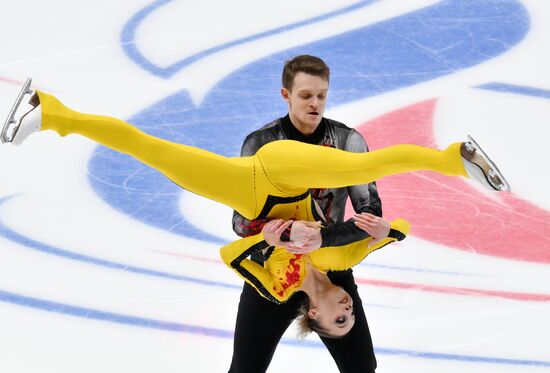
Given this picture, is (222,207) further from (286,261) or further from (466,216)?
(286,261)

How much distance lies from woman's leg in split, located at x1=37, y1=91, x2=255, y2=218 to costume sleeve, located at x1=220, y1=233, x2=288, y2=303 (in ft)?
0.42

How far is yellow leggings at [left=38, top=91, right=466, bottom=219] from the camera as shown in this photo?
333 cm

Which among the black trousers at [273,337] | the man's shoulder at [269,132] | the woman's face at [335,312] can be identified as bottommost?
the black trousers at [273,337]

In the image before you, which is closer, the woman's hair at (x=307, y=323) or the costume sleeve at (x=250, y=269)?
the costume sleeve at (x=250, y=269)

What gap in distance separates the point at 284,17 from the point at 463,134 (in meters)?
2.11

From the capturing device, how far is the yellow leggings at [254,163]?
10.9ft

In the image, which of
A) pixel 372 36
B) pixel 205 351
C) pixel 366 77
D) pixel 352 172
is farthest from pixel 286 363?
pixel 372 36

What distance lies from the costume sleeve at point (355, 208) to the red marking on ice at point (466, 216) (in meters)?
1.59

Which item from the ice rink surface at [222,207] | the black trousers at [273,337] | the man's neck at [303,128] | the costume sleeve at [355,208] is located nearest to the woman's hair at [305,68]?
the man's neck at [303,128]

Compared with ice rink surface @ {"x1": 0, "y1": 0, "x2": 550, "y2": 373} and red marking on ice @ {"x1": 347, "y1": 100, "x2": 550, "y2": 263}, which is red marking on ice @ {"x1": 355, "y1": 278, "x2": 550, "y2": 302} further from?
red marking on ice @ {"x1": 347, "y1": 100, "x2": 550, "y2": 263}

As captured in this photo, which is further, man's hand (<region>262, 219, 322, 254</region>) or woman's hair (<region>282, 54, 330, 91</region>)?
woman's hair (<region>282, 54, 330, 91</region>)

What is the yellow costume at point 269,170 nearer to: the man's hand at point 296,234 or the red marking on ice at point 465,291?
the man's hand at point 296,234

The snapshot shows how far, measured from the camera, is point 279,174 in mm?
3582

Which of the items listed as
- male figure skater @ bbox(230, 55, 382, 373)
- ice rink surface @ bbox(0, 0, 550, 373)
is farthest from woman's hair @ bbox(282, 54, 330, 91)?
ice rink surface @ bbox(0, 0, 550, 373)
